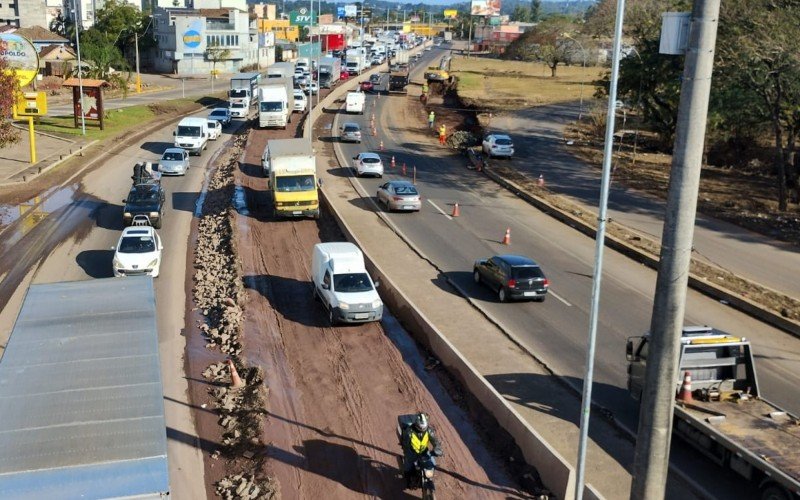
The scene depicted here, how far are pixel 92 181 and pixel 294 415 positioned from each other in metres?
30.0

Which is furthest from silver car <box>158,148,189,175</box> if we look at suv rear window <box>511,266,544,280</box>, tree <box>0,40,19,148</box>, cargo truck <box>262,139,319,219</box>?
suv rear window <box>511,266,544,280</box>

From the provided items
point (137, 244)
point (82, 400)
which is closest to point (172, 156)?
point (137, 244)

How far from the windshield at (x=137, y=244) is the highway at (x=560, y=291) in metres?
10.2

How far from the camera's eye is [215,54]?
104m

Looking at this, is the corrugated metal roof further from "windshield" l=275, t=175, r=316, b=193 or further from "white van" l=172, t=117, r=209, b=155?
"white van" l=172, t=117, r=209, b=155

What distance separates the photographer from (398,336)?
22.0 meters

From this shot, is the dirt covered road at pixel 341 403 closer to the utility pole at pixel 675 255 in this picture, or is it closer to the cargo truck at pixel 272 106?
the utility pole at pixel 675 255

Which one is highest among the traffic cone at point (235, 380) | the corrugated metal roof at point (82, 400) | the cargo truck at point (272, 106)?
the cargo truck at point (272, 106)

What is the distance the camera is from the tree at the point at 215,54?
343 feet

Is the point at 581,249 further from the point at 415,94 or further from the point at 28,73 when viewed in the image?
the point at 415,94

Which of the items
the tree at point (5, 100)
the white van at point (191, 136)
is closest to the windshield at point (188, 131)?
the white van at point (191, 136)

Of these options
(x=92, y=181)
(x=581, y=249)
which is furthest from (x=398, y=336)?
(x=92, y=181)

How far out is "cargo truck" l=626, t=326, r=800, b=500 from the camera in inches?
516

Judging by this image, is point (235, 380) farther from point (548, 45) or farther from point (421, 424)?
point (548, 45)
